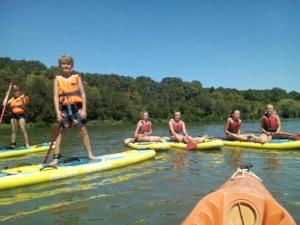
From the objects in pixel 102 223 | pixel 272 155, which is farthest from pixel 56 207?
pixel 272 155

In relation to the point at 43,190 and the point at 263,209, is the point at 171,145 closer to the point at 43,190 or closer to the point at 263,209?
the point at 43,190

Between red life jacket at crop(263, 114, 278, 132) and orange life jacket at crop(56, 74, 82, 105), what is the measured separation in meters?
7.19

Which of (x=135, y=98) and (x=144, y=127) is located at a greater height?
(x=135, y=98)

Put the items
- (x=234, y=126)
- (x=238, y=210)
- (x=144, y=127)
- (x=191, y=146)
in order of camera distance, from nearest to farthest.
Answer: (x=238, y=210), (x=191, y=146), (x=144, y=127), (x=234, y=126)

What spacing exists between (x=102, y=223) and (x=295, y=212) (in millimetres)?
2095

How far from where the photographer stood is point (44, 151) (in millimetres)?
10500

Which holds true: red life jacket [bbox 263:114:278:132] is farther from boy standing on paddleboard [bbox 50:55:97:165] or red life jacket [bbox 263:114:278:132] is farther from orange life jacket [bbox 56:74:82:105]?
orange life jacket [bbox 56:74:82:105]

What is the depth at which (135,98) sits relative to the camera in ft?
210

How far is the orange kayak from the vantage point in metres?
2.75

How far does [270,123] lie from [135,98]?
52.2 m

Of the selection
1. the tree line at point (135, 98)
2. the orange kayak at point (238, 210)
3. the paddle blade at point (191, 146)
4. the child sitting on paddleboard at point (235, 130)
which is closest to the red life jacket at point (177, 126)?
the paddle blade at point (191, 146)

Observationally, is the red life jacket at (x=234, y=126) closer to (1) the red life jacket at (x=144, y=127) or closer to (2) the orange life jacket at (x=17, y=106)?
(1) the red life jacket at (x=144, y=127)

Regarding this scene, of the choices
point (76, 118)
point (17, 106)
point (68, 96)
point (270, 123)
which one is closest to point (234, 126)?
point (270, 123)

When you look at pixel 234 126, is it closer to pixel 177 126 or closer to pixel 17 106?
pixel 177 126
